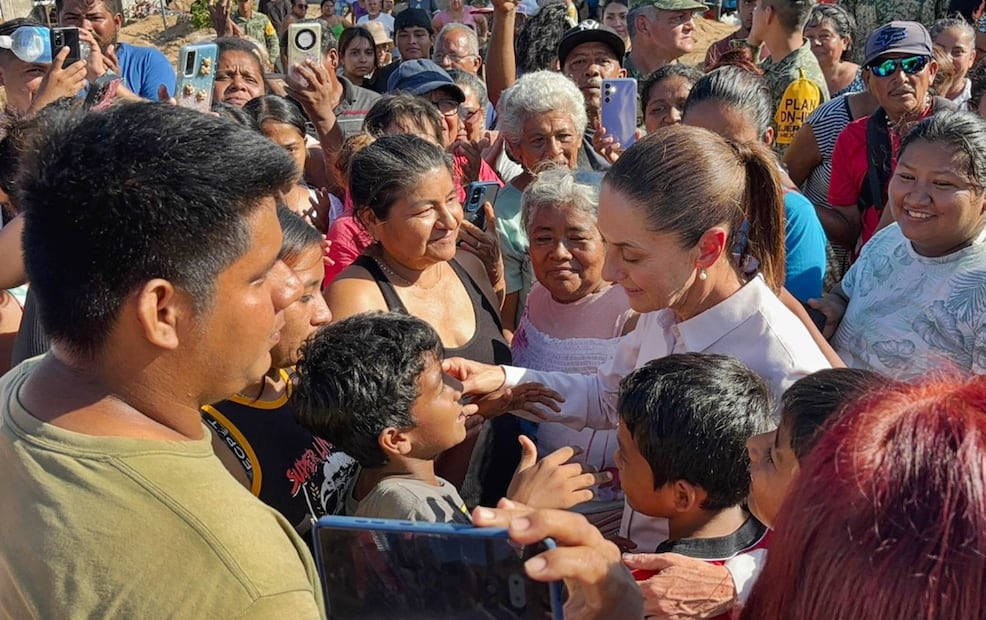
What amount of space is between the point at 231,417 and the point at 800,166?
3.64 metres

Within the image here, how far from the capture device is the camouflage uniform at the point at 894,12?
8.59 meters

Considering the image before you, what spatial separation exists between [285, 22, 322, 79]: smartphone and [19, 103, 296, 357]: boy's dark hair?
340 cm

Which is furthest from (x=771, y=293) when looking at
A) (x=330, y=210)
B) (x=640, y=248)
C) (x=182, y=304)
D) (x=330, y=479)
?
(x=330, y=210)

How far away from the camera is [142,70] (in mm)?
5383

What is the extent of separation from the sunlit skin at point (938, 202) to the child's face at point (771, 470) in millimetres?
1383

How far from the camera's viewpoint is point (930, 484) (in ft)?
3.39

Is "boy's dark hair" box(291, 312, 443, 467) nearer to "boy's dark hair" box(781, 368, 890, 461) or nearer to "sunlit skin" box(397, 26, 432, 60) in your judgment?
"boy's dark hair" box(781, 368, 890, 461)

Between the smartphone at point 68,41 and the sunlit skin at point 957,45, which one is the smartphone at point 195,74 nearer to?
the smartphone at point 68,41

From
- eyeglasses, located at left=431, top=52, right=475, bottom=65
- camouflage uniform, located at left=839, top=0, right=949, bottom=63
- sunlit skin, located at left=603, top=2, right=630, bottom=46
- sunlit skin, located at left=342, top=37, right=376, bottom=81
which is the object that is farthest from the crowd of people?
camouflage uniform, located at left=839, top=0, right=949, bottom=63

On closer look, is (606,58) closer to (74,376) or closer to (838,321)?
(838,321)

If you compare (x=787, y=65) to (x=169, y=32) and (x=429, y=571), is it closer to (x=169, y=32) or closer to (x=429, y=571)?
A: (x=429, y=571)

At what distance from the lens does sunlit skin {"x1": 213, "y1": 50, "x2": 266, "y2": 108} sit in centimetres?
550

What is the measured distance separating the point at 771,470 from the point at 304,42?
11.9ft

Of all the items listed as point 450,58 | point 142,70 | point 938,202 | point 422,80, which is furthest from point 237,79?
point 938,202
